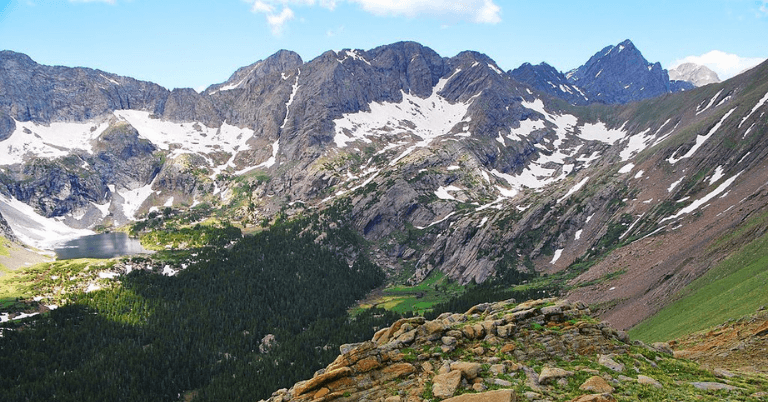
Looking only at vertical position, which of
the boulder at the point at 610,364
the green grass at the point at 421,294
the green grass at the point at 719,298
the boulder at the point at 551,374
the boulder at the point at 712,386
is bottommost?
the green grass at the point at 421,294

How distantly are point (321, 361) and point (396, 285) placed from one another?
253 feet

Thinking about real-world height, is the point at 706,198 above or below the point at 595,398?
below

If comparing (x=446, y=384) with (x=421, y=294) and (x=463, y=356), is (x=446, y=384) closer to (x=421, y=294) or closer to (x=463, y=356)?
(x=463, y=356)

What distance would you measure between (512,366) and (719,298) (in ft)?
134

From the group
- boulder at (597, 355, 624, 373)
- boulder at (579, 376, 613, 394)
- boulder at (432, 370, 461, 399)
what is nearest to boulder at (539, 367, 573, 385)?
boulder at (579, 376, 613, 394)

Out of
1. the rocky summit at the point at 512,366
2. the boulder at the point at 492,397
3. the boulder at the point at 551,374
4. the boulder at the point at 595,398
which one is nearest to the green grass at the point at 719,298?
the rocky summit at the point at 512,366

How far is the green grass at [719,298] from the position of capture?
41312 mm

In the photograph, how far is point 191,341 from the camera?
14700 cm

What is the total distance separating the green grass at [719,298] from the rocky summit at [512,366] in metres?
21.4

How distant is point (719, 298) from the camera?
48.1 m

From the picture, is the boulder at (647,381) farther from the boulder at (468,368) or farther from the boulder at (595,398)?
the boulder at (468,368)

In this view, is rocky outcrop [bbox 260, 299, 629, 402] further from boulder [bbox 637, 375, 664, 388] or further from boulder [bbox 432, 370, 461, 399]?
boulder [bbox 637, 375, 664, 388]

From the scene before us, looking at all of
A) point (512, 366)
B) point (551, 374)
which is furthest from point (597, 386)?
point (512, 366)

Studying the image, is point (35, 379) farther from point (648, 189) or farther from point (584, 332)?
point (648, 189)
